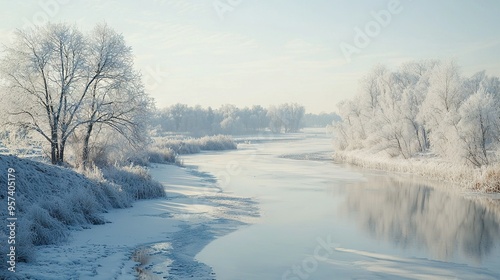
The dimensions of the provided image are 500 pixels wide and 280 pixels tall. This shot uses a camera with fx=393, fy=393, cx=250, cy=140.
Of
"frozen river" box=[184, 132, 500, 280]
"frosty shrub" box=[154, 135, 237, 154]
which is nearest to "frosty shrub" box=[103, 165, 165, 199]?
"frozen river" box=[184, 132, 500, 280]

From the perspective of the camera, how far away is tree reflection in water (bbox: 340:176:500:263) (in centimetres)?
1256

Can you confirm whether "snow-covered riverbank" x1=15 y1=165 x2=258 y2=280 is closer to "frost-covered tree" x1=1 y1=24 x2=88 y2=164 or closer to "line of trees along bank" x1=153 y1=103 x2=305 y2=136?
"frost-covered tree" x1=1 y1=24 x2=88 y2=164

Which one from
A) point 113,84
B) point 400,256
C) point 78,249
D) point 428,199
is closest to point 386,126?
point 428,199

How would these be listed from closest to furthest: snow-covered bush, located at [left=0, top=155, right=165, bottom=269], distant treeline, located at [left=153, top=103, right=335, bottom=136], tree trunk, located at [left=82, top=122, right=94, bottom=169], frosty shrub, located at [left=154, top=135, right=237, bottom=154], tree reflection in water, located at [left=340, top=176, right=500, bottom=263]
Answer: snow-covered bush, located at [left=0, top=155, right=165, bottom=269] → tree reflection in water, located at [left=340, top=176, right=500, bottom=263] → tree trunk, located at [left=82, top=122, right=94, bottom=169] → frosty shrub, located at [left=154, top=135, right=237, bottom=154] → distant treeline, located at [left=153, top=103, right=335, bottom=136]

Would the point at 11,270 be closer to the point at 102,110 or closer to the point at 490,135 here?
the point at 102,110

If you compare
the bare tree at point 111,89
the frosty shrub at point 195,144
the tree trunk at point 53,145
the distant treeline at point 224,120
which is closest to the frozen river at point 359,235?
the bare tree at point 111,89

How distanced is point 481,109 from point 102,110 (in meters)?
24.7

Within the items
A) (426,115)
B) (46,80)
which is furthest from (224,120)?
(46,80)

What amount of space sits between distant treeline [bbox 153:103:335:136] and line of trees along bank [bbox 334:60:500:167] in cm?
5658

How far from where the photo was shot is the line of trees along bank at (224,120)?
10819 centimetres

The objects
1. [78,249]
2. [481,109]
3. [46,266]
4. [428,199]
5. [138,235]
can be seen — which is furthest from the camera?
[481,109]

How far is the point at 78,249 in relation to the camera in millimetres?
9820

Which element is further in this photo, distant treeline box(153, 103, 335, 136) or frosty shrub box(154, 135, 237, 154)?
distant treeline box(153, 103, 335, 136)

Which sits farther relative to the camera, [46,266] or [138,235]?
[138,235]
